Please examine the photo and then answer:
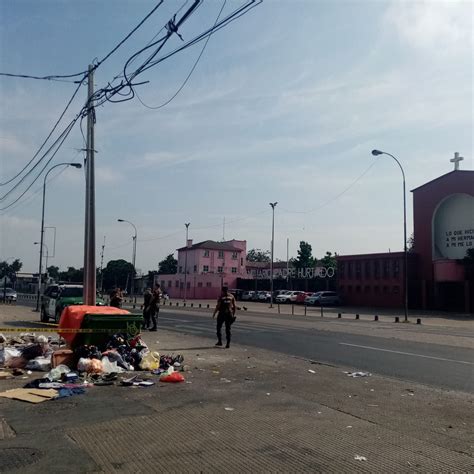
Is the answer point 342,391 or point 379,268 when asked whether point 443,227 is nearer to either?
point 379,268

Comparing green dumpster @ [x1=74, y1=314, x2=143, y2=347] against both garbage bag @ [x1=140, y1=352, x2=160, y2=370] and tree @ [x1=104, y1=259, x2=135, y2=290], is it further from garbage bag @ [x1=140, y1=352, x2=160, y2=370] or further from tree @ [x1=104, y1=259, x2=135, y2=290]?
tree @ [x1=104, y1=259, x2=135, y2=290]

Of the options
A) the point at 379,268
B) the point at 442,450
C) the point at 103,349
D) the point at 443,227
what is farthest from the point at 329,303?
the point at 442,450

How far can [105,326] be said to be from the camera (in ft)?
38.8

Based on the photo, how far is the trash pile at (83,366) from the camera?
356 inches

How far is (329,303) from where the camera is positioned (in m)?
60.6

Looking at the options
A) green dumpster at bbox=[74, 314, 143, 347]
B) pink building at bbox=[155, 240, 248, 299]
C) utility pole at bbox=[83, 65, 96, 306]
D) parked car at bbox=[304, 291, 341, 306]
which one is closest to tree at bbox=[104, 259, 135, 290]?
pink building at bbox=[155, 240, 248, 299]

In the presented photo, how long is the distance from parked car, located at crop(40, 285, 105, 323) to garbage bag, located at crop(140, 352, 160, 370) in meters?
11.4

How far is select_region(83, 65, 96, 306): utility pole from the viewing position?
16.5 metres

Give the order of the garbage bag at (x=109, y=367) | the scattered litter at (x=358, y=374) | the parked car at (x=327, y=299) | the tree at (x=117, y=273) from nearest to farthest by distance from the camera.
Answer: the garbage bag at (x=109, y=367) → the scattered litter at (x=358, y=374) → the parked car at (x=327, y=299) → the tree at (x=117, y=273)

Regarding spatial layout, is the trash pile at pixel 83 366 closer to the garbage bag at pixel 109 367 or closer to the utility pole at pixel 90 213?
the garbage bag at pixel 109 367

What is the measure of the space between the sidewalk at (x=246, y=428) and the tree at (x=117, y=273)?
11215cm

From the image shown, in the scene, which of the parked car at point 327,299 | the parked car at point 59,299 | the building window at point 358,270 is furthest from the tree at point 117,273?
the parked car at point 59,299

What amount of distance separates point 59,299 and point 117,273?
3966 inches

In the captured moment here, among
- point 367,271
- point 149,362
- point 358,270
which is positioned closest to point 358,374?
point 149,362
